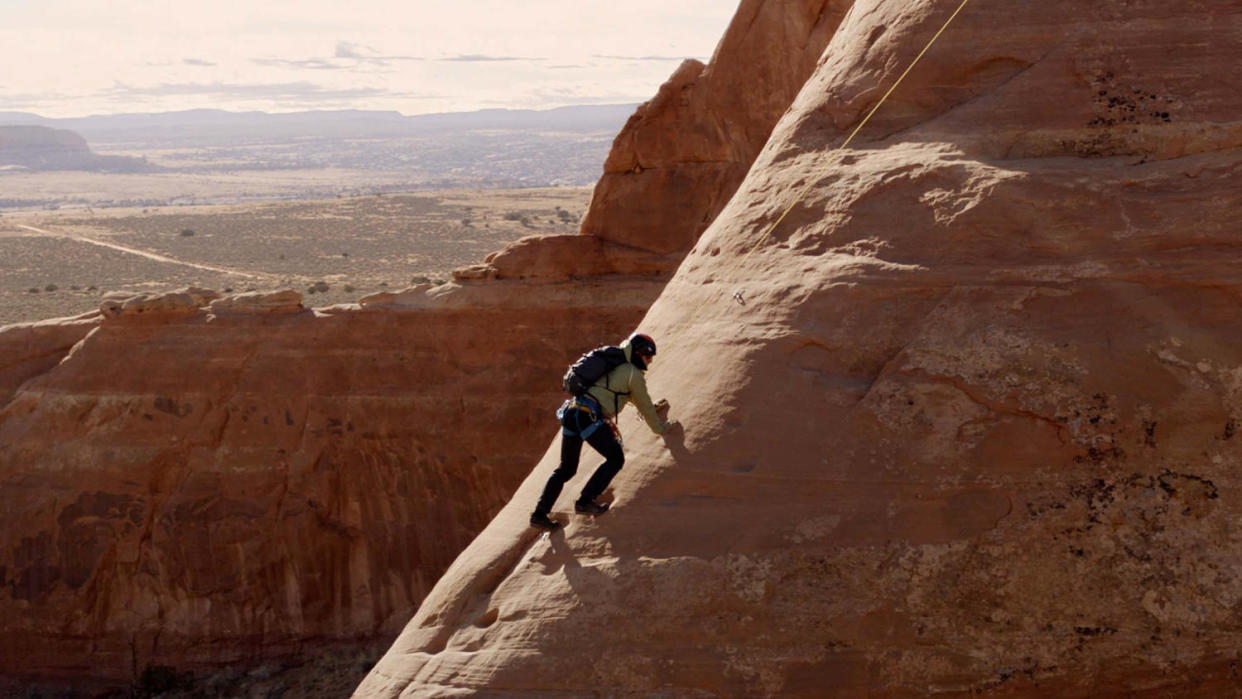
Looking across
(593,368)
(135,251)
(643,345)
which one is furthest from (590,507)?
(135,251)

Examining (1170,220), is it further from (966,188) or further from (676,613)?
(676,613)

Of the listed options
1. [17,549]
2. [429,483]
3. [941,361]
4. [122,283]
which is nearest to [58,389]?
[17,549]

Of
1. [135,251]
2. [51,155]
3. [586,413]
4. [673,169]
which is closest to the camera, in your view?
[586,413]

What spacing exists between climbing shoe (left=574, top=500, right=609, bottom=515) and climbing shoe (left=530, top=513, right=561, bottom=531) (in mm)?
260

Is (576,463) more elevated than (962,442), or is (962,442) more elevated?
(962,442)

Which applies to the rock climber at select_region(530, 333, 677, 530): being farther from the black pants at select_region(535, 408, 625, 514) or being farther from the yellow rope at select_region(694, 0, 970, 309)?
the yellow rope at select_region(694, 0, 970, 309)

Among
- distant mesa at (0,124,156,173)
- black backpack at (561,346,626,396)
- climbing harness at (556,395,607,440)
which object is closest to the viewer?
climbing harness at (556,395,607,440)

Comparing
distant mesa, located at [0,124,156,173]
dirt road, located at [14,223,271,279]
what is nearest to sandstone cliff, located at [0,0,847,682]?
dirt road, located at [14,223,271,279]

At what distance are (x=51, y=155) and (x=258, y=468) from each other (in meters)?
189

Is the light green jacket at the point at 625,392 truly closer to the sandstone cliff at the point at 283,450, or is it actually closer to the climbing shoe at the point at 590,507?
the climbing shoe at the point at 590,507

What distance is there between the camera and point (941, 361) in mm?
8180

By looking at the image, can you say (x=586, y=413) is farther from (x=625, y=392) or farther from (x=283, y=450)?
(x=283, y=450)

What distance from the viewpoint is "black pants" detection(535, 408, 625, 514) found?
28.5 ft

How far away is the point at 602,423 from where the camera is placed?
876cm
